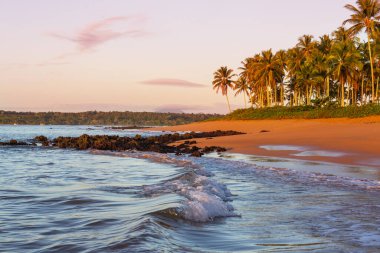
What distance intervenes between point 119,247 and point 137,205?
3.10 meters

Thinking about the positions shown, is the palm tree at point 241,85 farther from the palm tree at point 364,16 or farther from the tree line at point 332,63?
the palm tree at point 364,16

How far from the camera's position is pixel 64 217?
7.07 m

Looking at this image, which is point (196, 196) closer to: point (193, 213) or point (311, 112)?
point (193, 213)

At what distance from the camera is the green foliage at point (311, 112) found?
1887 inches

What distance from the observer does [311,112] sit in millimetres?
56375

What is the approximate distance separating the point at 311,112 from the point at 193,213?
171 feet

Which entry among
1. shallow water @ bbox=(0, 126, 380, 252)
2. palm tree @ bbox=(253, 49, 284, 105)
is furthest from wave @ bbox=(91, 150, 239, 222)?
palm tree @ bbox=(253, 49, 284, 105)

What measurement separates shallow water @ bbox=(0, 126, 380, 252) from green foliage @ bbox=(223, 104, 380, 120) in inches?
1528

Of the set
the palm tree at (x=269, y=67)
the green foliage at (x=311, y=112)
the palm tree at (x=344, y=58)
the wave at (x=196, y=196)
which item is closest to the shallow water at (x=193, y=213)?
the wave at (x=196, y=196)

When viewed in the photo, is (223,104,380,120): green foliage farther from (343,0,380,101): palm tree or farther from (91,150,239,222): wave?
(91,150,239,222): wave

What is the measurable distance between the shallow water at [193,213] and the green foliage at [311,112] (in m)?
38.8

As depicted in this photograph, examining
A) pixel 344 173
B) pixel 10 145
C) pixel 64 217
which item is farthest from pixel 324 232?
pixel 10 145

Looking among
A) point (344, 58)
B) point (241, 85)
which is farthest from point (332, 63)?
point (241, 85)

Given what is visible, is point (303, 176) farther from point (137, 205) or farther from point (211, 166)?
point (137, 205)
